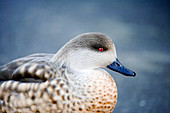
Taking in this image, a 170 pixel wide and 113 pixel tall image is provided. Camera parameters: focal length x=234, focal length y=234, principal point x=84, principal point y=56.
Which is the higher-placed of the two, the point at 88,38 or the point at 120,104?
the point at 88,38

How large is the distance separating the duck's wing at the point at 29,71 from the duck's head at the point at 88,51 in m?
0.12

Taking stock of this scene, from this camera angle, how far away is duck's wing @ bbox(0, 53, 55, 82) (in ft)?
4.31

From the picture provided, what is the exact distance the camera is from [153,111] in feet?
6.77

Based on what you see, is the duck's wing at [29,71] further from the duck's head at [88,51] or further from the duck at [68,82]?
the duck's head at [88,51]

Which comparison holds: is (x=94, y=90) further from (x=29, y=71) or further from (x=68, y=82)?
(x=29, y=71)

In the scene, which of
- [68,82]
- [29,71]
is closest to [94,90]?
[68,82]

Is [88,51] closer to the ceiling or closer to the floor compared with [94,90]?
closer to the ceiling

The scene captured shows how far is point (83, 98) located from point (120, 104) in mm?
969

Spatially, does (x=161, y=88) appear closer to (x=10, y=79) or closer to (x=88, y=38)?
(x=88, y=38)

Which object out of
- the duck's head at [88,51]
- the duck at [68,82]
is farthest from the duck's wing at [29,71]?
the duck's head at [88,51]

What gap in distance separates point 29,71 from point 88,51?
1.16 ft

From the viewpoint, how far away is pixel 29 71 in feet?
4.36

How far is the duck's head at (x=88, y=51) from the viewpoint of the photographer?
4.34 ft

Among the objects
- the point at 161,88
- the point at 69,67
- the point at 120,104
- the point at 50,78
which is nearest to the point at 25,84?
the point at 50,78
